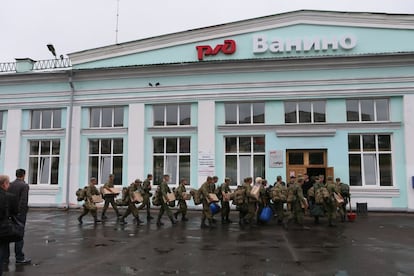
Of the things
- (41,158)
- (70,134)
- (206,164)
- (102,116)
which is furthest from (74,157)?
(206,164)

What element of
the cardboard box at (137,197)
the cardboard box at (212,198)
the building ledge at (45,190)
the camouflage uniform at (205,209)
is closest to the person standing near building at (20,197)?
the cardboard box at (137,197)

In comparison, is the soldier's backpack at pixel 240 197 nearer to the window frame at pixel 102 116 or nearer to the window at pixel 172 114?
the window at pixel 172 114

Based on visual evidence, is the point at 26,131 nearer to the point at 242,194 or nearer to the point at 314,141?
the point at 242,194

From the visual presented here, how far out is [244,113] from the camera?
16.8 meters

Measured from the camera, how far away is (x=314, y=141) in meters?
15.9

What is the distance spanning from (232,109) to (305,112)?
327 cm

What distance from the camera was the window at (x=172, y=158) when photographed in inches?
672

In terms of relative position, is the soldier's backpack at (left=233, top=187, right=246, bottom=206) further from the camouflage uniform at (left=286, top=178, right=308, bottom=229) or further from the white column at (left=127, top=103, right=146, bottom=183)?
the white column at (left=127, top=103, right=146, bottom=183)

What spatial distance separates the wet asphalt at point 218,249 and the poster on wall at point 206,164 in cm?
414

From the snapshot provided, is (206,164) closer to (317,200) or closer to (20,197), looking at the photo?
(317,200)

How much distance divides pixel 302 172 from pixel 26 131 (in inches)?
533

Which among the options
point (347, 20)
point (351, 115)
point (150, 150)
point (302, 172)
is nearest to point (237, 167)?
point (302, 172)

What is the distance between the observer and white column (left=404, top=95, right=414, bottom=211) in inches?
588

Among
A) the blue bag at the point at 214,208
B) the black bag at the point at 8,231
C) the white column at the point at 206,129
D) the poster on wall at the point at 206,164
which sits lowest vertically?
the blue bag at the point at 214,208
